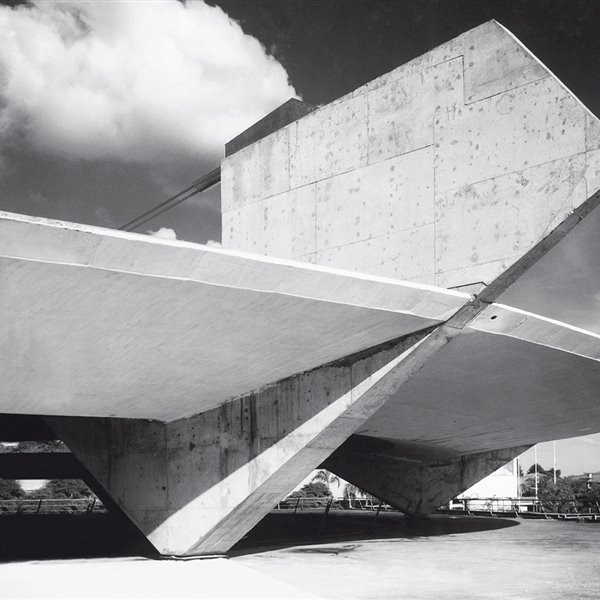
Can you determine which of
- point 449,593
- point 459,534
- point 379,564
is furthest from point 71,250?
point 459,534

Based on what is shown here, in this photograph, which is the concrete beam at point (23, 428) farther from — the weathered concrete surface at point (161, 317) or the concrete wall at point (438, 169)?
the concrete wall at point (438, 169)

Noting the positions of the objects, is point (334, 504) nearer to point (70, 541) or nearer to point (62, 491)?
point (62, 491)

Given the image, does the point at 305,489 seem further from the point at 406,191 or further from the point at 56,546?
the point at 406,191

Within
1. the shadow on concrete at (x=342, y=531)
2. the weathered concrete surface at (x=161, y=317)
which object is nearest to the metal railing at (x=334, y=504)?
the shadow on concrete at (x=342, y=531)

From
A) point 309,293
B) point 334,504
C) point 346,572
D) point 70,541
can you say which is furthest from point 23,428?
point 334,504

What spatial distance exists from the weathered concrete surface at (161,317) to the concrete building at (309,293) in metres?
0.03

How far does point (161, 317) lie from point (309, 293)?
1974mm

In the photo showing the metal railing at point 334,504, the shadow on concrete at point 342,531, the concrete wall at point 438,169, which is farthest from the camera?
the metal railing at point 334,504

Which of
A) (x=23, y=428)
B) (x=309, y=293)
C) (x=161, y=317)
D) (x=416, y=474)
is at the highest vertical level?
(x=309, y=293)

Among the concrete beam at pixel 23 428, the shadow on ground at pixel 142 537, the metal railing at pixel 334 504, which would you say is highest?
the concrete beam at pixel 23 428

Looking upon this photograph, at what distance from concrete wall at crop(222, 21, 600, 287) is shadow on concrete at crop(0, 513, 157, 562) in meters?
6.73

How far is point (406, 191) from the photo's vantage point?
40.0ft

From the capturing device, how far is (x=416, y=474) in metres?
26.5

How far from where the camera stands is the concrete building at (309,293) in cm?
970
